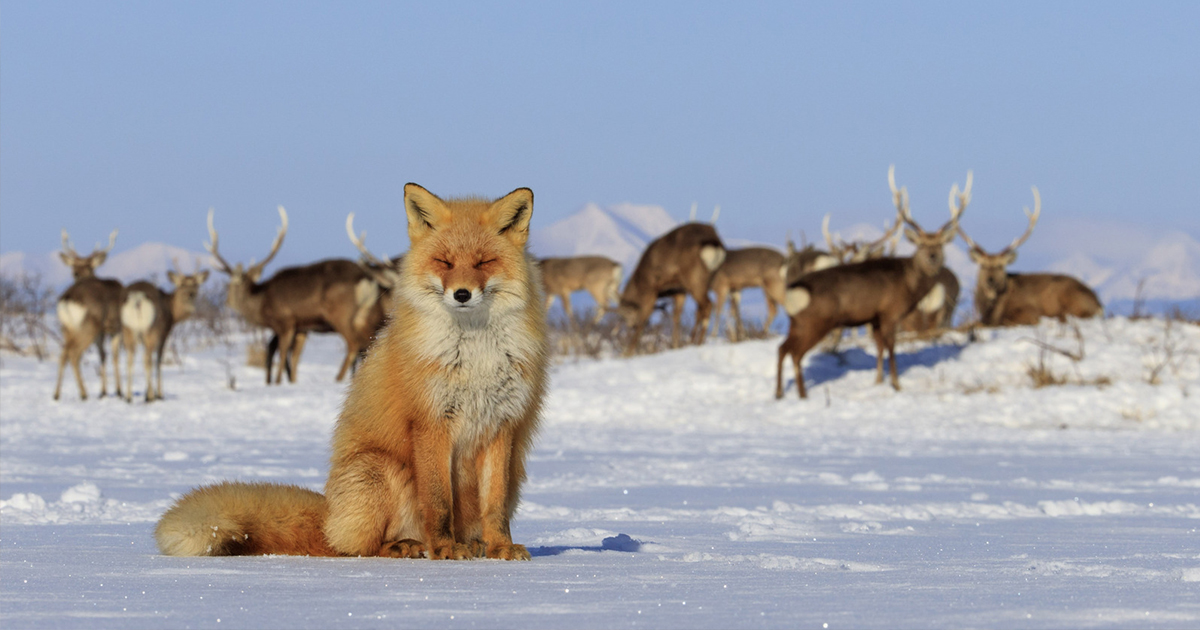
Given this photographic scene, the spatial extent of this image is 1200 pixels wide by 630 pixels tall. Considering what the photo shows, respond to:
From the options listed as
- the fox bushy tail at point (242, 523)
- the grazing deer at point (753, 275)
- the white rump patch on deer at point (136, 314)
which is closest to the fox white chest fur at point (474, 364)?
the fox bushy tail at point (242, 523)

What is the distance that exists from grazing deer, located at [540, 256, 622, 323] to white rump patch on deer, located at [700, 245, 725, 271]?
884cm

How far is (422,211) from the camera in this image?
464 cm

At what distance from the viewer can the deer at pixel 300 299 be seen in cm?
2112

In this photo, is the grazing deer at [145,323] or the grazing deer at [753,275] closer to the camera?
the grazing deer at [145,323]

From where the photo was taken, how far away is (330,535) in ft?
15.2

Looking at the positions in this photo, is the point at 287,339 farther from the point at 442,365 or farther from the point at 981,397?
the point at 442,365

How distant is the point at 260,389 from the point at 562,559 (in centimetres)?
1468

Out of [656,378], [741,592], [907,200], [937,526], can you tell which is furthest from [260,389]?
[741,592]

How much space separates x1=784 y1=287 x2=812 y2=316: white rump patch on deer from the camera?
16375 millimetres

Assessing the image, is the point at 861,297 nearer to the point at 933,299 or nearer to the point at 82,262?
the point at 933,299

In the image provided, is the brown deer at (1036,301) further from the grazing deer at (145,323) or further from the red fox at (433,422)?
the red fox at (433,422)

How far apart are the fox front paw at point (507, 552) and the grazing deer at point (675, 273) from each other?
16806mm

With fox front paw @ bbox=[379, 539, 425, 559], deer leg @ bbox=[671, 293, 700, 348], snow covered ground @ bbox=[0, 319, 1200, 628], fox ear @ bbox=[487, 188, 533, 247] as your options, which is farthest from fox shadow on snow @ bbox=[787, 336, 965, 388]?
fox front paw @ bbox=[379, 539, 425, 559]

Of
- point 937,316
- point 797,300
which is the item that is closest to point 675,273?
point 937,316
